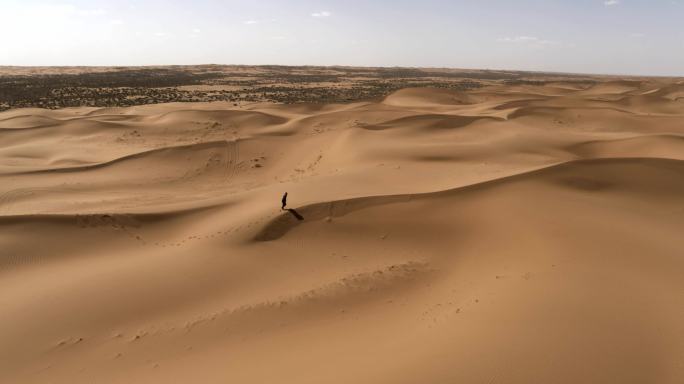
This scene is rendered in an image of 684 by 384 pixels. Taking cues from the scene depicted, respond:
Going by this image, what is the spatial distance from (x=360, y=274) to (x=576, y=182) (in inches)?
199

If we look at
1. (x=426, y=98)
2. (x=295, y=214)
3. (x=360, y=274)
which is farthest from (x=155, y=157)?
(x=426, y=98)

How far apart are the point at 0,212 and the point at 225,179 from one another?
17.0ft

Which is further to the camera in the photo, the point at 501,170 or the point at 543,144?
the point at 543,144

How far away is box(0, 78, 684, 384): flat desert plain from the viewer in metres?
3.87

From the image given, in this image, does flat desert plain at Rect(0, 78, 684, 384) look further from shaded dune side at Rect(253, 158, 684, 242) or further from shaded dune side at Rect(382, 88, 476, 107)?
shaded dune side at Rect(382, 88, 476, 107)

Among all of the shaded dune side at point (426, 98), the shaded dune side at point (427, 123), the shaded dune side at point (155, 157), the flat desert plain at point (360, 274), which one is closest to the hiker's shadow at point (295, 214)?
the flat desert plain at point (360, 274)

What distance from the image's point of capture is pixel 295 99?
116 ft

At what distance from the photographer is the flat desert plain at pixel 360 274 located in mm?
3865

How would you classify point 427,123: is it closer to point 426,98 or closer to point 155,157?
point 155,157

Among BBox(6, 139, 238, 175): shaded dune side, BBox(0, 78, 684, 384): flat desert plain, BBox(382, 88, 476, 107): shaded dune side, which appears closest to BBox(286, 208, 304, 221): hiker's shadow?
BBox(0, 78, 684, 384): flat desert plain

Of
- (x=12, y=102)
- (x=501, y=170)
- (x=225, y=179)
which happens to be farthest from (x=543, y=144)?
(x=12, y=102)

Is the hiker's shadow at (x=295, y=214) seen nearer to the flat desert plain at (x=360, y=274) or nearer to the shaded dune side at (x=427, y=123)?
the flat desert plain at (x=360, y=274)

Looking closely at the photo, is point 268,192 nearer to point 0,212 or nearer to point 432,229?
point 432,229

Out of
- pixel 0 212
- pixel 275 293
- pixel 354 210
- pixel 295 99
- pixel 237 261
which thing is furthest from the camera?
pixel 295 99
